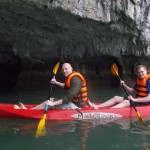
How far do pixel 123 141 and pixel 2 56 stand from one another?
850 cm

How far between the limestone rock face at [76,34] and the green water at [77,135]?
2960mm

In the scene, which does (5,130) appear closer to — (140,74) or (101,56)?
(140,74)

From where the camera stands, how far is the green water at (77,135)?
6.02 meters

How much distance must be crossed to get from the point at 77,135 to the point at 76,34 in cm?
559

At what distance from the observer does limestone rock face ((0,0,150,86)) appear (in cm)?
942

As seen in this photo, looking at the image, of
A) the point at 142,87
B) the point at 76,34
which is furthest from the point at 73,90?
the point at 76,34

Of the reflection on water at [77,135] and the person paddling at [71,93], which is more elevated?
the person paddling at [71,93]

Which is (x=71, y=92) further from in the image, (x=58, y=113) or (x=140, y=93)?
(x=140, y=93)

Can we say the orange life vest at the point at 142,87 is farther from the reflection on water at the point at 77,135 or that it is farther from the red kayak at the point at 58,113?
the red kayak at the point at 58,113

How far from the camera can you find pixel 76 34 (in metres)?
11.8

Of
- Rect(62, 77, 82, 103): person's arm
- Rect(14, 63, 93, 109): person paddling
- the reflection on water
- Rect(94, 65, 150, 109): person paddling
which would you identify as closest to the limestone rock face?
Rect(14, 63, 93, 109): person paddling

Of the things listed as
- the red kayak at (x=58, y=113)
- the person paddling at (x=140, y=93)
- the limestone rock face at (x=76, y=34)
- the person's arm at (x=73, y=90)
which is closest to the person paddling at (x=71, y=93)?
the person's arm at (x=73, y=90)

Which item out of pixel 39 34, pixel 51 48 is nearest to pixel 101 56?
pixel 51 48

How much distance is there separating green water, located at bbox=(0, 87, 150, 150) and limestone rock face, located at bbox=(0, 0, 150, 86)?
2.96 m
